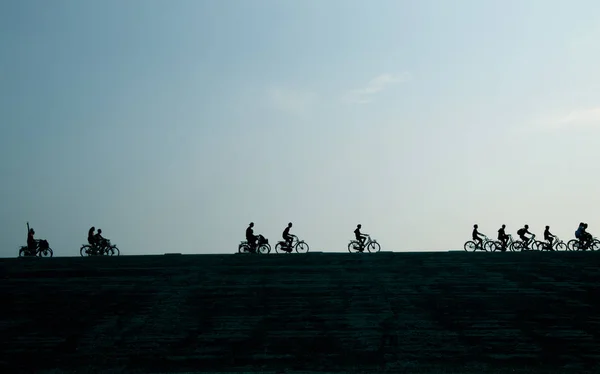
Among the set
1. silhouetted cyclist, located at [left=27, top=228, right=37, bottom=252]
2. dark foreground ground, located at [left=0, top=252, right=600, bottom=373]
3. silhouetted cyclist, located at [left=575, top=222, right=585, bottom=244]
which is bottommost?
dark foreground ground, located at [left=0, top=252, right=600, bottom=373]

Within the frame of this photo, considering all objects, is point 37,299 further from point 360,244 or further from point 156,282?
point 360,244

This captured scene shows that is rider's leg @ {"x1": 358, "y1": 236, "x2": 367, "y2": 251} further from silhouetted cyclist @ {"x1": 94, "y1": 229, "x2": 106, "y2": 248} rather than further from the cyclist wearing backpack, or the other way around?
silhouetted cyclist @ {"x1": 94, "y1": 229, "x2": 106, "y2": 248}

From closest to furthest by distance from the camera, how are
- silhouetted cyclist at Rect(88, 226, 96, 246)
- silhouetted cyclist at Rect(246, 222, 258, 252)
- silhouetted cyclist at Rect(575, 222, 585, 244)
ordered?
silhouetted cyclist at Rect(246, 222, 258, 252) < silhouetted cyclist at Rect(88, 226, 96, 246) < silhouetted cyclist at Rect(575, 222, 585, 244)

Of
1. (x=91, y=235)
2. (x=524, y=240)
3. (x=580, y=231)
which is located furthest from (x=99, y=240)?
(x=580, y=231)

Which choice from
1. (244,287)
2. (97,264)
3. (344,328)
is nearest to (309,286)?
(244,287)

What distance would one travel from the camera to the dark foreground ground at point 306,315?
1600 cm

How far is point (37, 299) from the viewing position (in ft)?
69.4

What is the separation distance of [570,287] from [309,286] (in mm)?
8612

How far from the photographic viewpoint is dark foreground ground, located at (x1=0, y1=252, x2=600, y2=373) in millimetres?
16000

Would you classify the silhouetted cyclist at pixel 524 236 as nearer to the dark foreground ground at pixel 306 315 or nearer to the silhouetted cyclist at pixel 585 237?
the silhouetted cyclist at pixel 585 237

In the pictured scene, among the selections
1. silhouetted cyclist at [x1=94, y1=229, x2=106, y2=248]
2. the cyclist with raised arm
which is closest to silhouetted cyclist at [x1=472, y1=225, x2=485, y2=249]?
the cyclist with raised arm

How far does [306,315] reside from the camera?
19.0 meters

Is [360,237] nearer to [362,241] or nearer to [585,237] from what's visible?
[362,241]

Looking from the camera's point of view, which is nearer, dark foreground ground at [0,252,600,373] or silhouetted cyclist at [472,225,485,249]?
dark foreground ground at [0,252,600,373]
